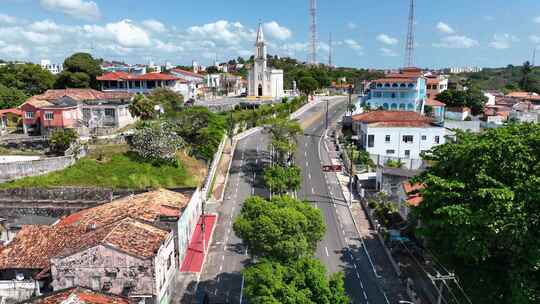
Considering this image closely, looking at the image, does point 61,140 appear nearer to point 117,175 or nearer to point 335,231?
point 117,175

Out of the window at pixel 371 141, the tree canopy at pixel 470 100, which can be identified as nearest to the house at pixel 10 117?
the window at pixel 371 141

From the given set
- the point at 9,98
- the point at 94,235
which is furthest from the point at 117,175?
the point at 9,98

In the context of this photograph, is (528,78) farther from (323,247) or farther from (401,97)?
(323,247)

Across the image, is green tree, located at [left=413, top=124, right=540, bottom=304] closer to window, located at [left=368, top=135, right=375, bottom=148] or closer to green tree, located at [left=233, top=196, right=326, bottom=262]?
green tree, located at [left=233, top=196, right=326, bottom=262]

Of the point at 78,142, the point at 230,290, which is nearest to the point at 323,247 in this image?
the point at 230,290

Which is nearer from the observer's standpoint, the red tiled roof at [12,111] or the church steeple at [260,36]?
the red tiled roof at [12,111]

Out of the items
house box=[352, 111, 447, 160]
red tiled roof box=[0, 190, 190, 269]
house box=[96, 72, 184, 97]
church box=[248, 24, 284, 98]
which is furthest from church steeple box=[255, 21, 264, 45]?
red tiled roof box=[0, 190, 190, 269]

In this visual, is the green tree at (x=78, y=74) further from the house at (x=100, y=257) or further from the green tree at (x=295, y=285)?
the green tree at (x=295, y=285)
